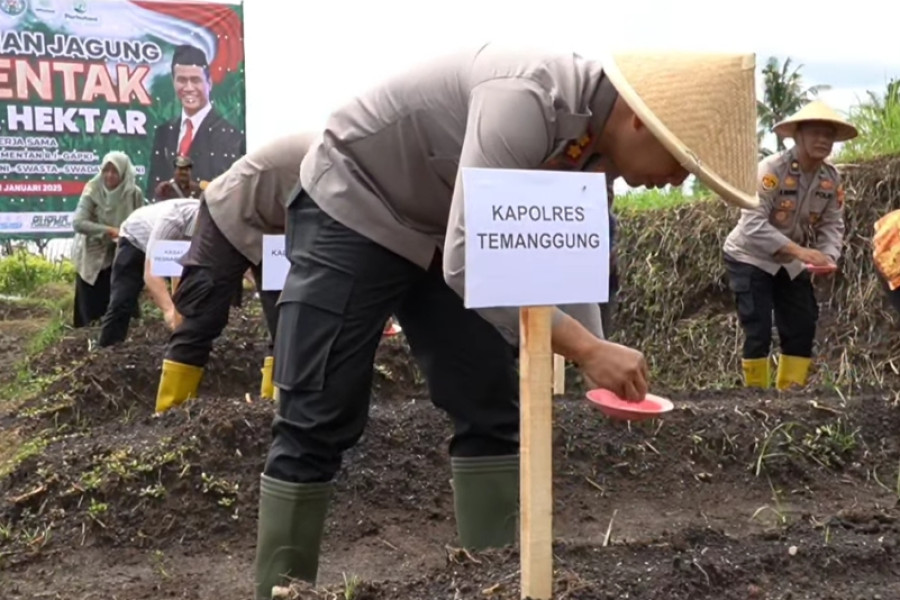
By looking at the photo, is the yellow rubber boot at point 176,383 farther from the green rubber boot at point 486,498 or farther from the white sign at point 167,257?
the green rubber boot at point 486,498

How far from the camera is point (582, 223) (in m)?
1.92

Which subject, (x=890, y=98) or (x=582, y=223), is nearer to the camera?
Answer: (x=582, y=223)

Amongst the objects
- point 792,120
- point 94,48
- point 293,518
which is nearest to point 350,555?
point 293,518

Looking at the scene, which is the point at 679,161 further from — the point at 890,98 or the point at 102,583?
the point at 890,98

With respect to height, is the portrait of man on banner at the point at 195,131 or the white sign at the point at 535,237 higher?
the white sign at the point at 535,237

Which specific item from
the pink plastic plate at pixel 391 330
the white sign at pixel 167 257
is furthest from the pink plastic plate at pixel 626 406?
the white sign at pixel 167 257

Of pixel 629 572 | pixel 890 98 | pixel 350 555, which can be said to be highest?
pixel 890 98

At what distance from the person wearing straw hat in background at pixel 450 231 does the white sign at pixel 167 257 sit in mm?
3241

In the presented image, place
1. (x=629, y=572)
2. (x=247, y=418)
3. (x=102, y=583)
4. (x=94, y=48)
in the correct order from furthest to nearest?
(x=94, y=48) < (x=247, y=418) < (x=102, y=583) < (x=629, y=572)

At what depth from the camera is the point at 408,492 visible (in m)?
4.12

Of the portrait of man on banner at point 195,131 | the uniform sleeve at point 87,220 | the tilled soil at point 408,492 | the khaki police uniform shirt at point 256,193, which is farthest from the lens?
the portrait of man on banner at point 195,131

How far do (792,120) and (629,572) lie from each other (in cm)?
375

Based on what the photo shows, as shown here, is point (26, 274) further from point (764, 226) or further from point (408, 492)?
point (408, 492)

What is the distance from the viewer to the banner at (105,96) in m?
14.5
